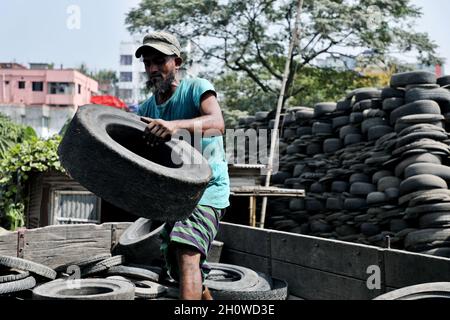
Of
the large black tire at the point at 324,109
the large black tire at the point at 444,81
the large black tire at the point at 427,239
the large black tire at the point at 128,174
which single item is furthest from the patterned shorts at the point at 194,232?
the large black tire at the point at 324,109

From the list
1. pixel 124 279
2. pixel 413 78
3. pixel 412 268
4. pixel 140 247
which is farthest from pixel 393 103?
pixel 412 268

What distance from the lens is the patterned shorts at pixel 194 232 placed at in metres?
2.72

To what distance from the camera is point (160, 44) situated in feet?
9.46

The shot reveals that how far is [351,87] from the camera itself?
20.1m

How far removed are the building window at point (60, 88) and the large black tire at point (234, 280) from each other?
145 ft

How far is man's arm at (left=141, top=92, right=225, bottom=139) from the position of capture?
2.61 m

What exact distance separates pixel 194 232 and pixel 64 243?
2.55 metres

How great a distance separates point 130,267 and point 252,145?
7.85m

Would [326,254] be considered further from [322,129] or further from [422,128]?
[322,129]

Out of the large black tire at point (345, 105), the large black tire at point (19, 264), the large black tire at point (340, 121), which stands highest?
the large black tire at point (345, 105)

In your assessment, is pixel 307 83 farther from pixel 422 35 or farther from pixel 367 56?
pixel 422 35

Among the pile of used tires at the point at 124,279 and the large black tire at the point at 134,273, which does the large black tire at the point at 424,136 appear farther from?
the large black tire at the point at 134,273

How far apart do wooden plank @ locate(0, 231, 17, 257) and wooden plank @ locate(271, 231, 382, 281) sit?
220 centimetres
